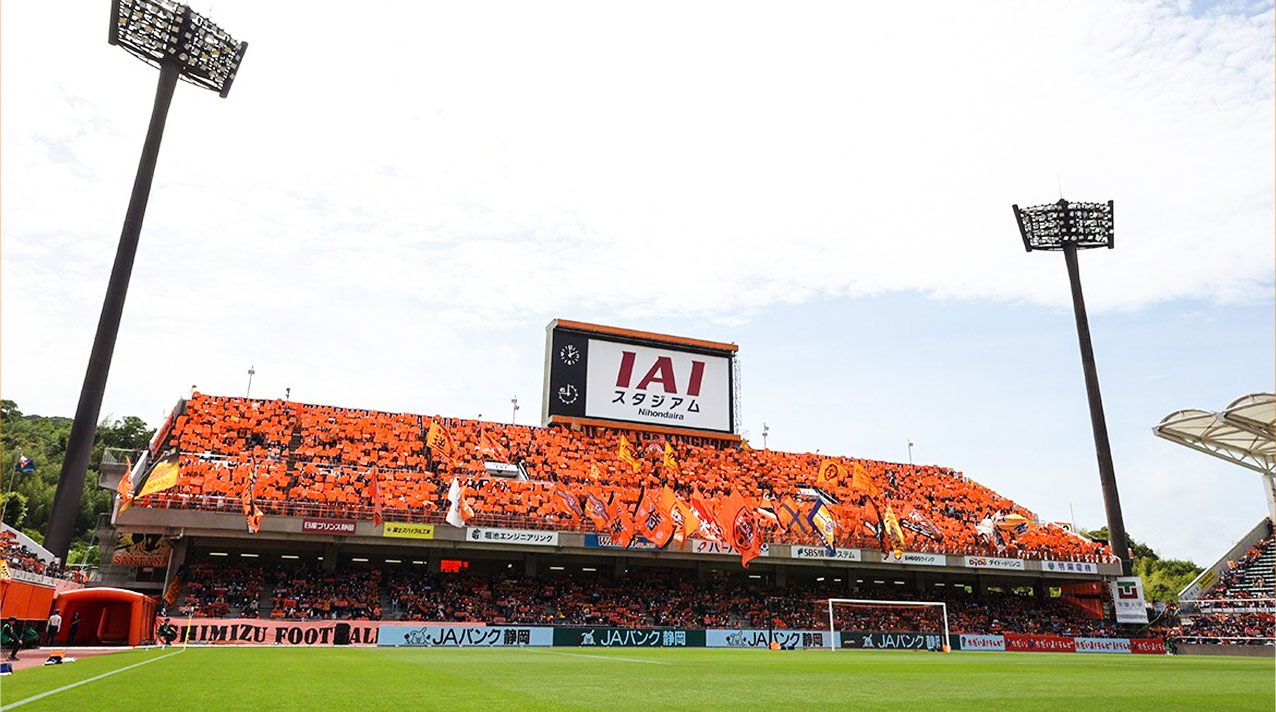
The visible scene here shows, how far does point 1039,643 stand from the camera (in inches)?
1797

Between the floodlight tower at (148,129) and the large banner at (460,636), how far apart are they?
1643 cm

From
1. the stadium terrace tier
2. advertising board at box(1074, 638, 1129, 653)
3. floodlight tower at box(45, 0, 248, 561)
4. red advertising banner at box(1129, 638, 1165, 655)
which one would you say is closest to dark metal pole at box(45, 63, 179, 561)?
floodlight tower at box(45, 0, 248, 561)

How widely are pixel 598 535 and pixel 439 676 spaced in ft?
92.8

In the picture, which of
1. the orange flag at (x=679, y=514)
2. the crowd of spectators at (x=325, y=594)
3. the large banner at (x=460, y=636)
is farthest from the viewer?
the crowd of spectators at (x=325, y=594)

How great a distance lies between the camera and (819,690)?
46.6ft

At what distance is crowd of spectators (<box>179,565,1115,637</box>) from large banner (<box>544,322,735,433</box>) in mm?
10743

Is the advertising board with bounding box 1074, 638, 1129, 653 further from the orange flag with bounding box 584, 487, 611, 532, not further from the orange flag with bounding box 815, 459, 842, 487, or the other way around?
the orange flag with bounding box 584, 487, 611, 532

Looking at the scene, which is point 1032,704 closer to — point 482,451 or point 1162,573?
point 482,451

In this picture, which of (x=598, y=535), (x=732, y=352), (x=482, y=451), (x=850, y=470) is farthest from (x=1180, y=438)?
(x=482, y=451)

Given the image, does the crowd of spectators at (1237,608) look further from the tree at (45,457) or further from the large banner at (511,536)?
the tree at (45,457)

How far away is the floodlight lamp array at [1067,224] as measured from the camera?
61.5 metres

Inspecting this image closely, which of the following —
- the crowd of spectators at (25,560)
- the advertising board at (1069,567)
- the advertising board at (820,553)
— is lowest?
the crowd of spectators at (25,560)

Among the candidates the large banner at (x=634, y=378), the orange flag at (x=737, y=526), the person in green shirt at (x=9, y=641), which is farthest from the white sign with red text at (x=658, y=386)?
the person in green shirt at (x=9, y=641)

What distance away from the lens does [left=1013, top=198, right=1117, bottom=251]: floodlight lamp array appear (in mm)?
61469
